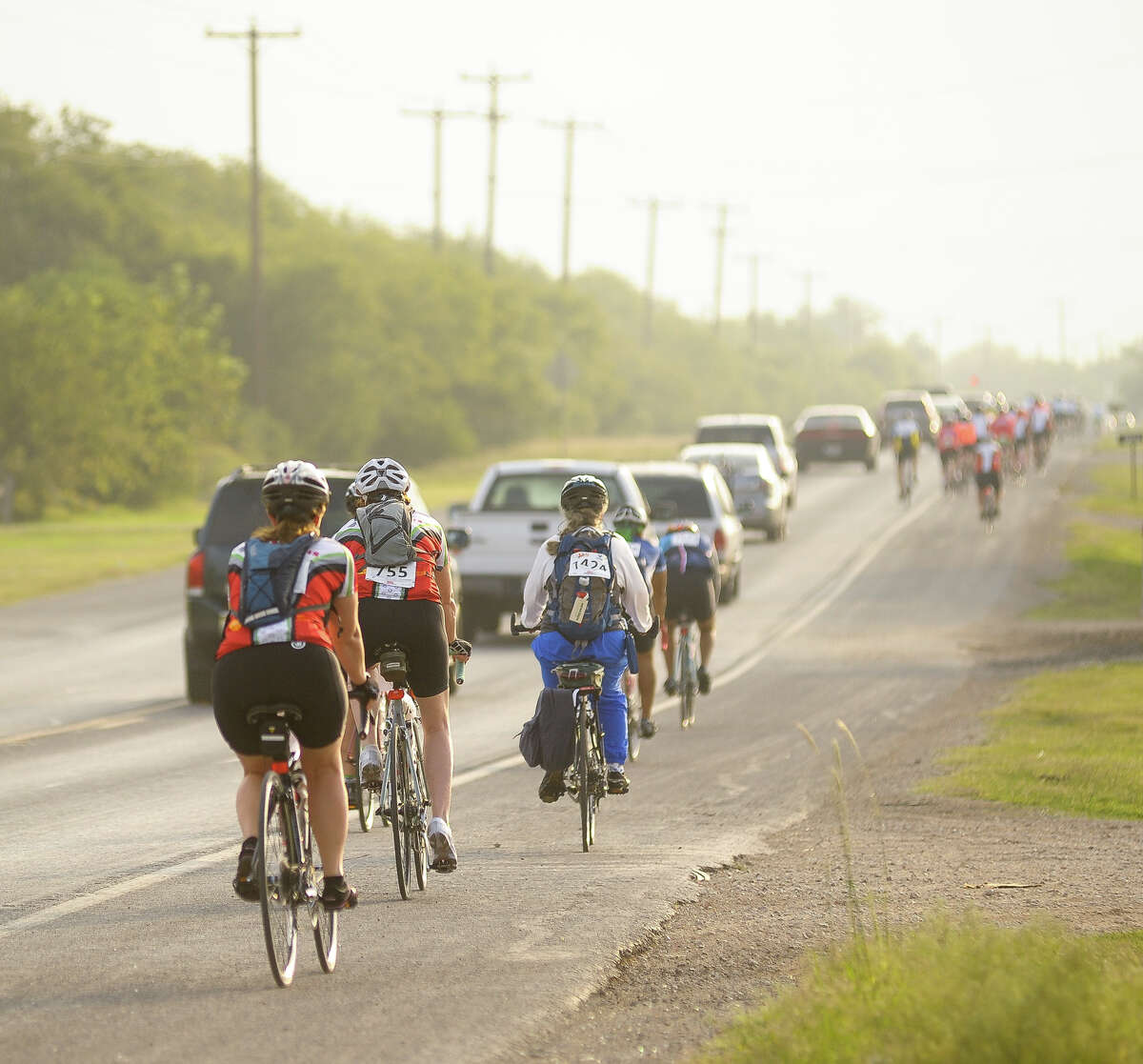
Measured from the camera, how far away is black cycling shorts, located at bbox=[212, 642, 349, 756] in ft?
22.4

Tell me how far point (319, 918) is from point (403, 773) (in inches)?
55.5

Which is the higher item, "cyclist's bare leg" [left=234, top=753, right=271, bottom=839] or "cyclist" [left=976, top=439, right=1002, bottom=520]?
"cyclist's bare leg" [left=234, top=753, right=271, bottom=839]

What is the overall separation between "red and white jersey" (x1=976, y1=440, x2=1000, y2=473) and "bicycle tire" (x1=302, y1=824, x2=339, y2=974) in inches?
1219

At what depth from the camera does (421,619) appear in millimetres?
Answer: 8688

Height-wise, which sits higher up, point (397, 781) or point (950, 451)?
point (397, 781)

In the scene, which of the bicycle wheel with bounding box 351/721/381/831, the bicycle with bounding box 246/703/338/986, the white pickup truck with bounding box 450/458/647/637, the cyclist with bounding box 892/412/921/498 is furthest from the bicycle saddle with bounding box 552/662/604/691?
the cyclist with bounding box 892/412/921/498

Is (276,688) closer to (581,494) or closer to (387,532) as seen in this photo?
(387,532)

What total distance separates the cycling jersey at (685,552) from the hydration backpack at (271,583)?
28.9 ft

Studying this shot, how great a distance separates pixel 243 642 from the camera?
6.86 m

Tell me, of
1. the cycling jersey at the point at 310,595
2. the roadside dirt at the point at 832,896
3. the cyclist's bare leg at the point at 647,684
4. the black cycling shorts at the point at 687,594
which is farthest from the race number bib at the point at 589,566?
the black cycling shorts at the point at 687,594

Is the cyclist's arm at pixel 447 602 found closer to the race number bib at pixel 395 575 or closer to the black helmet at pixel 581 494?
the race number bib at pixel 395 575

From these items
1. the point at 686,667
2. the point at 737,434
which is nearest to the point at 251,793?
the point at 686,667

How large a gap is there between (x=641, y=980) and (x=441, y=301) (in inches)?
2668

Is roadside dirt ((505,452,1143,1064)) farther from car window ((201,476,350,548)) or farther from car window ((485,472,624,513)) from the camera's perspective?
car window ((485,472,624,513))
